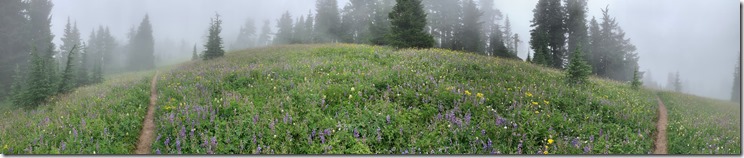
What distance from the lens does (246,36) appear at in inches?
392

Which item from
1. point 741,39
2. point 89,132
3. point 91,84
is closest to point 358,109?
point 89,132

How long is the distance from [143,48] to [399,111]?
5.46 m

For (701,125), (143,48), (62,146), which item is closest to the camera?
(62,146)

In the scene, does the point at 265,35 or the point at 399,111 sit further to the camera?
the point at 265,35

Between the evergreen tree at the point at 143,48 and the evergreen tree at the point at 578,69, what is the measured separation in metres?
8.06

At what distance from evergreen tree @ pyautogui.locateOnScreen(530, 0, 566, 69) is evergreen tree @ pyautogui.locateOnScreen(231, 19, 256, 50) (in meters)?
5.98

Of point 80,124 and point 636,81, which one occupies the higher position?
point 636,81

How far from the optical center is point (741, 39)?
7.04 metres

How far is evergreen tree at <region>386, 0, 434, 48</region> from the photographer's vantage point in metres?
13.5

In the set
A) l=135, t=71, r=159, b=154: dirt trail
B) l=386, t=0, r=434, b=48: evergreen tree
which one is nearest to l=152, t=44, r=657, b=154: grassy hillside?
l=135, t=71, r=159, b=154: dirt trail

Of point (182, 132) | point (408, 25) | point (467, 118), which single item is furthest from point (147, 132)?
point (408, 25)

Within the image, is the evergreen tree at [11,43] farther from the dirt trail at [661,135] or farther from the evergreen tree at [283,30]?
the dirt trail at [661,135]

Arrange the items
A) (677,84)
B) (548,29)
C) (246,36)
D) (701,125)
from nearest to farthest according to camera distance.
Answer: (701,125), (677,84), (548,29), (246,36)

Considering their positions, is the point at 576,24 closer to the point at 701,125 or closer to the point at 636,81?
the point at 636,81
